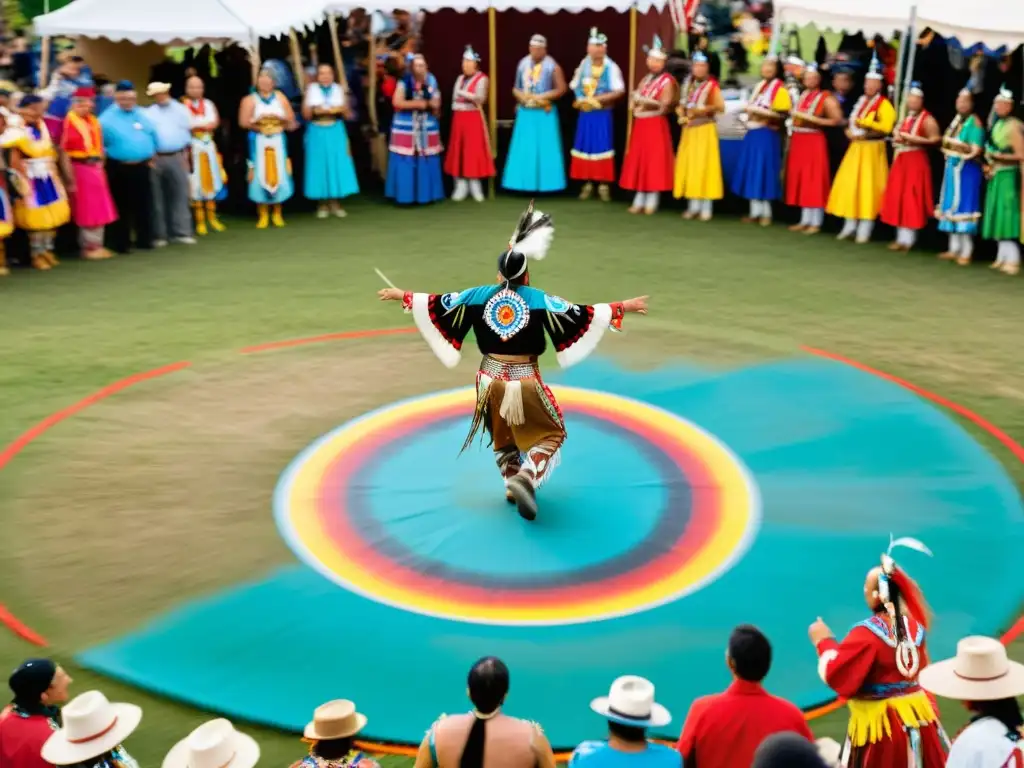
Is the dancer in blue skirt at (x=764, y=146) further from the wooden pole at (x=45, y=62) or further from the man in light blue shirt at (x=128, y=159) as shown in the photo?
the wooden pole at (x=45, y=62)

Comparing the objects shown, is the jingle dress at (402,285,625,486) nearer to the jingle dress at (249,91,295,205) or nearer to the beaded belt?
the beaded belt

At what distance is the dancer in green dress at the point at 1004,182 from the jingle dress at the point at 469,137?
556cm

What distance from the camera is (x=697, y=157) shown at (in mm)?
13469

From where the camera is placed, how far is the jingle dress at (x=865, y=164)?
1226 cm

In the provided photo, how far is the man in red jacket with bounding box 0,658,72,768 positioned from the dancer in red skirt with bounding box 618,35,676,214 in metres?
10.6

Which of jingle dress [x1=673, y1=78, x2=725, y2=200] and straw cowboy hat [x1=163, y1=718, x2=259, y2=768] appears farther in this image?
jingle dress [x1=673, y1=78, x2=725, y2=200]

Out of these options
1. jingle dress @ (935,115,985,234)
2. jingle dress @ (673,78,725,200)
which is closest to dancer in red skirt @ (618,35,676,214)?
jingle dress @ (673,78,725,200)

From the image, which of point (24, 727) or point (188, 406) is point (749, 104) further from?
point (24, 727)

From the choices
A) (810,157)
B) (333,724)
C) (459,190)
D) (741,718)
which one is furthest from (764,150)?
(333,724)

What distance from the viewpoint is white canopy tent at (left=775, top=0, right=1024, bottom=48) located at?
11.2 metres

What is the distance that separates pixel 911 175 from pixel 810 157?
3.81 ft

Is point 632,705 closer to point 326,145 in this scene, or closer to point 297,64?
point 326,145

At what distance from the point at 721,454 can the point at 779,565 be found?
136 centimetres

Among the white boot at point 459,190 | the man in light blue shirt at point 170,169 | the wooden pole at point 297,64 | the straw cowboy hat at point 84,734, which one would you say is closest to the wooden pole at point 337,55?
the wooden pole at point 297,64
